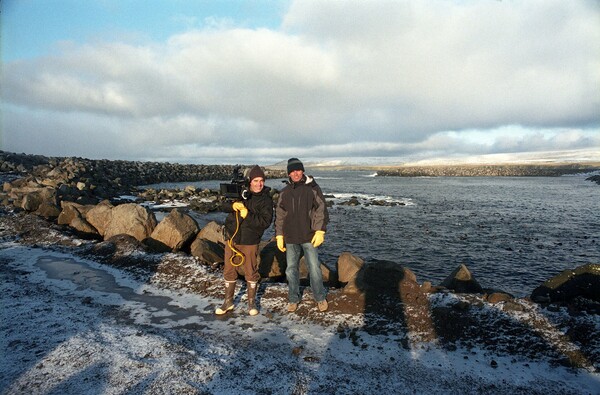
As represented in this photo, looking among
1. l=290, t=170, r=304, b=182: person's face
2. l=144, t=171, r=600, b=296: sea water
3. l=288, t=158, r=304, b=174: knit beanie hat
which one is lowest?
l=144, t=171, r=600, b=296: sea water

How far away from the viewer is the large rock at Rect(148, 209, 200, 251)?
11047 mm

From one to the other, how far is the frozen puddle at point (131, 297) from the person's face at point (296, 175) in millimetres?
3252

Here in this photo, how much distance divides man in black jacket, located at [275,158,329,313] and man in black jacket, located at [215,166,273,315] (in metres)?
0.35

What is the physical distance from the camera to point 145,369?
4371mm

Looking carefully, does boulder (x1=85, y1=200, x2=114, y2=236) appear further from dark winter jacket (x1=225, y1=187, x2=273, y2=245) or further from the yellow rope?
dark winter jacket (x1=225, y1=187, x2=273, y2=245)

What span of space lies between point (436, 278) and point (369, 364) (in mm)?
8638

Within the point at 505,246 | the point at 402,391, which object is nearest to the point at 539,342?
the point at 402,391

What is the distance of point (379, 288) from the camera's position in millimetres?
7199

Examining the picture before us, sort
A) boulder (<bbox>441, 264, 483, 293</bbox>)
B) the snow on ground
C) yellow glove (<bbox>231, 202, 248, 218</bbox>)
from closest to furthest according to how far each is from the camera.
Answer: the snow on ground → yellow glove (<bbox>231, 202, 248, 218</bbox>) → boulder (<bbox>441, 264, 483, 293</bbox>)

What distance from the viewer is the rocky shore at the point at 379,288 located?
5289mm

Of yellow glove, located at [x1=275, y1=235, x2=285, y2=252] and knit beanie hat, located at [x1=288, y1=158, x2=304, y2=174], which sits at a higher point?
knit beanie hat, located at [x1=288, y1=158, x2=304, y2=174]

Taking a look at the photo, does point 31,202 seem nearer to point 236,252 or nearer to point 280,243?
point 236,252

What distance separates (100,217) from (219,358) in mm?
11095

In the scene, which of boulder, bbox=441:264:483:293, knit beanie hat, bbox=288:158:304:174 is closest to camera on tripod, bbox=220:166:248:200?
knit beanie hat, bbox=288:158:304:174
